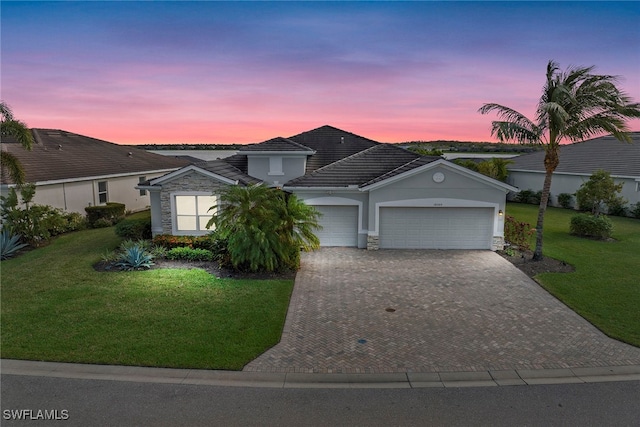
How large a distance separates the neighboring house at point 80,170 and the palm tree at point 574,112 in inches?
907

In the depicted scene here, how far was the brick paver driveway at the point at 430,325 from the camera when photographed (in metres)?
8.11

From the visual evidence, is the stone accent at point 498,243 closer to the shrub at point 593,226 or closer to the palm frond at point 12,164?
the shrub at point 593,226

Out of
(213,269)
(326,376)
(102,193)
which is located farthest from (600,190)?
(102,193)

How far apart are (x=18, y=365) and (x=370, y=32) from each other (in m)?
17.4

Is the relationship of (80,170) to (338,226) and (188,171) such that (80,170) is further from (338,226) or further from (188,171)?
(338,226)

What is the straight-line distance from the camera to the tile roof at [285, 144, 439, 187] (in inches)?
712

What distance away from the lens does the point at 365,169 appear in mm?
19312

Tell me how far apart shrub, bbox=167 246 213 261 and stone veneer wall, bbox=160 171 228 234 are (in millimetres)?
2249

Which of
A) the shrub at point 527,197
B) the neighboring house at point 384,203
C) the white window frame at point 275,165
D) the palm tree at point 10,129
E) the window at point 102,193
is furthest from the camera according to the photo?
the shrub at point 527,197

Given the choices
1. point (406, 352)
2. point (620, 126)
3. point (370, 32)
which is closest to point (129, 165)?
point (370, 32)

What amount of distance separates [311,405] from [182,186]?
13297mm

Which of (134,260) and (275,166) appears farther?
(275,166)

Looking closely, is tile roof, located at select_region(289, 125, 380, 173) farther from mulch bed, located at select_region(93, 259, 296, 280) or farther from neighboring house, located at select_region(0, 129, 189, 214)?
neighboring house, located at select_region(0, 129, 189, 214)

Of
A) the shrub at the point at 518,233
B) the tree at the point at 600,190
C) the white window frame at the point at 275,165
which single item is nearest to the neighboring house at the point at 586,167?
the tree at the point at 600,190
